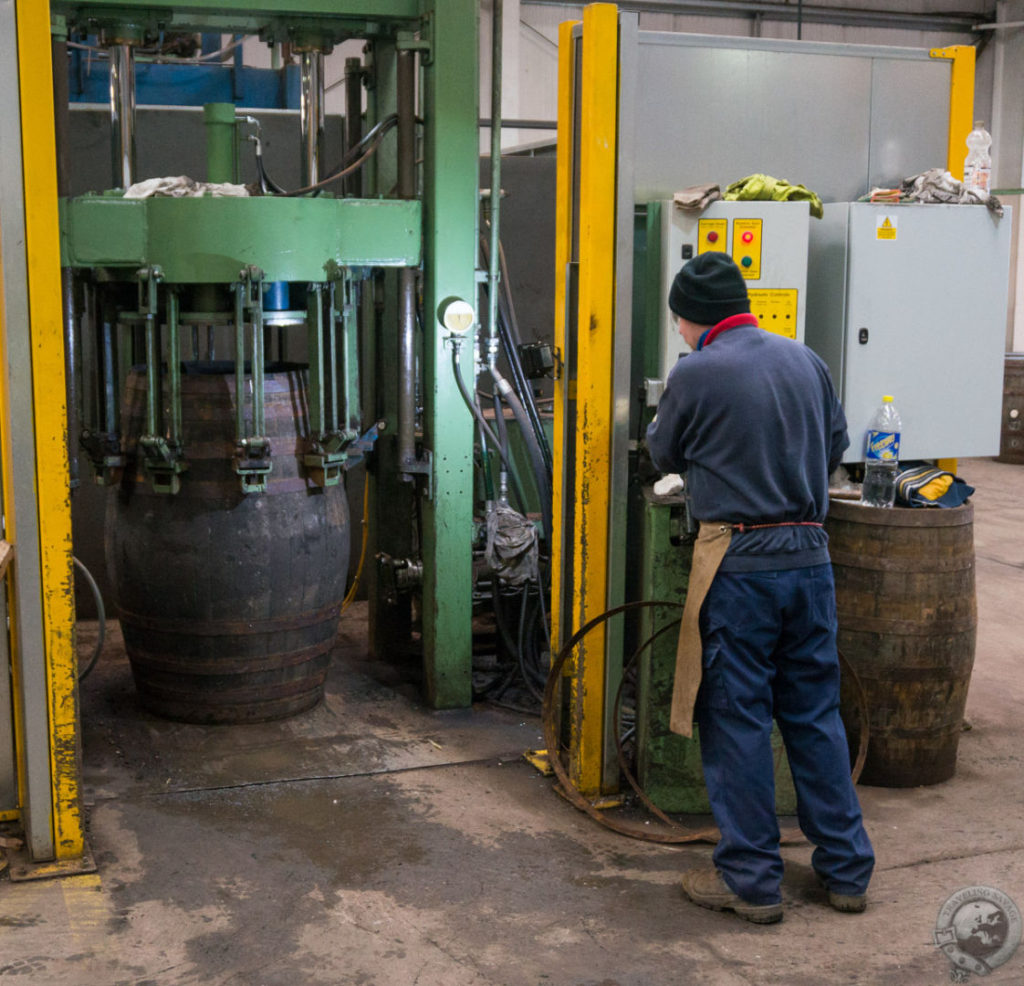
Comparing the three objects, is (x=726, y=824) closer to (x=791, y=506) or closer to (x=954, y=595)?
(x=791, y=506)

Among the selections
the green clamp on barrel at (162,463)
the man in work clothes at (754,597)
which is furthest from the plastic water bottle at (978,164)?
the green clamp on barrel at (162,463)

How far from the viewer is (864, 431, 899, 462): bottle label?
369 cm

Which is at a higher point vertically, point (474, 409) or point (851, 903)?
point (474, 409)

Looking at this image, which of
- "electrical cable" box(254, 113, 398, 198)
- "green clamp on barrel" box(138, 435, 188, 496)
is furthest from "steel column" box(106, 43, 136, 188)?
"green clamp on barrel" box(138, 435, 188, 496)

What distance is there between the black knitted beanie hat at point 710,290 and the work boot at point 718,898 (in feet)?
4.32

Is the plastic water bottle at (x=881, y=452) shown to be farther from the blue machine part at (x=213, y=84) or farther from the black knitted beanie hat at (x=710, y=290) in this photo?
the blue machine part at (x=213, y=84)

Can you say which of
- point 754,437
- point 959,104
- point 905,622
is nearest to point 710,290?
point 754,437

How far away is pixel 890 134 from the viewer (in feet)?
12.9

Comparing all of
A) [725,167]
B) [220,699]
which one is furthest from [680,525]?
[220,699]

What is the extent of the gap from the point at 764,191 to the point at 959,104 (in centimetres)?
94

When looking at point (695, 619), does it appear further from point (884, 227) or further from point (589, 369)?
point (884, 227)

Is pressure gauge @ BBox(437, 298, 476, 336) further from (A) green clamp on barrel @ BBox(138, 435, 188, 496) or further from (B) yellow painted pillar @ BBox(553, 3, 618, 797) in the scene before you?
(A) green clamp on barrel @ BBox(138, 435, 188, 496)

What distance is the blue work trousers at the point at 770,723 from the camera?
2891 millimetres

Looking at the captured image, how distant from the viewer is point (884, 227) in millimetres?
3613
